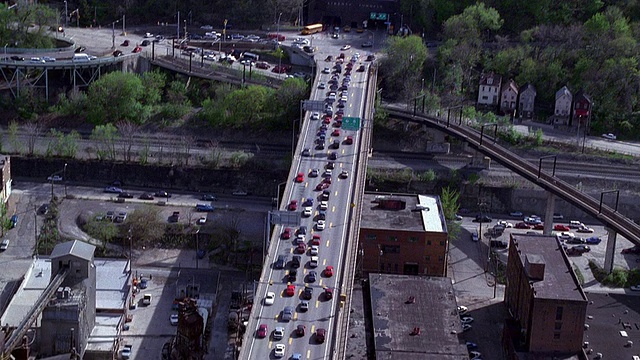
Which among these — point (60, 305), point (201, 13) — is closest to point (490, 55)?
point (201, 13)

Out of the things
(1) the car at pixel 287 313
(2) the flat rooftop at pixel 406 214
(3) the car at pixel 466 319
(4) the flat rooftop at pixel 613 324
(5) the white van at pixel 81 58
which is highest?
(5) the white van at pixel 81 58

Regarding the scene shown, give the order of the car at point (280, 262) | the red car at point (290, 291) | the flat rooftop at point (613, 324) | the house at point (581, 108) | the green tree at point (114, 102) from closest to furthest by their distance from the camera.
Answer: the red car at point (290, 291) → the car at point (280, 262) → the flat rooftop at point (613, 324) → the green tree at point (114, 102) → the house at point (581, 108)

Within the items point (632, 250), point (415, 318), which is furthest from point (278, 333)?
point (632, 250)

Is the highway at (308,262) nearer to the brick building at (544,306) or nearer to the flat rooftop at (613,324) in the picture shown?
the brick building at (544,306)

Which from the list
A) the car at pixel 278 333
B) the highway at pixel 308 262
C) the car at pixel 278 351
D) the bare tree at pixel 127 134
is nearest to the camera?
the car at pixel 278 351

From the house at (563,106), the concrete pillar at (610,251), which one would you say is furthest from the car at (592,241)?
the house at (563,106)

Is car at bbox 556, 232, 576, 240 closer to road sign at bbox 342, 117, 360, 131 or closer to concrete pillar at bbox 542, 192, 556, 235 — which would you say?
concrete pillar at bbox 542, 192, 556, 235

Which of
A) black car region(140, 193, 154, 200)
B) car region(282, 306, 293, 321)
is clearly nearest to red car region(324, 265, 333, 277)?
car region(282, 306, 293, 321)
